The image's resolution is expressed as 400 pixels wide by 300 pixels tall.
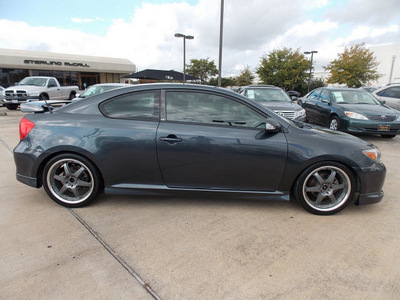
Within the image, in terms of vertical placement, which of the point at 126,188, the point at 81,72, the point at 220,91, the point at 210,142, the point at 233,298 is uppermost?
the point at 81,72

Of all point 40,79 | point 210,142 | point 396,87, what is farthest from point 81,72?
point 210,142

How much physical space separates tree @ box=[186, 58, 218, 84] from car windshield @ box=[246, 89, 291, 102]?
43040 mm

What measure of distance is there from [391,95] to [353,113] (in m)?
4.37

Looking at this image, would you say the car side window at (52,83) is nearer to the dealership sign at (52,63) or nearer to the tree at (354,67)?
the dealership sign at (52,63)

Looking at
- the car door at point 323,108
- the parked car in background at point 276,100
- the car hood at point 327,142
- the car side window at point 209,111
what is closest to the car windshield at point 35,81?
the parked car in background at point 276,100

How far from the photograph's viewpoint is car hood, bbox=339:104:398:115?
22.9 ft

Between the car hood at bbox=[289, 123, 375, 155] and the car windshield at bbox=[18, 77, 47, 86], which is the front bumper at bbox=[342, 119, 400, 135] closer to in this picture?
the car hood at bbox=[289, 123, 375, 155]

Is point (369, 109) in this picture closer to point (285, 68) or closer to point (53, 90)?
point (53, 90)

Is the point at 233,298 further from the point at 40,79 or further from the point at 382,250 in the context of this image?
the point at 40,79

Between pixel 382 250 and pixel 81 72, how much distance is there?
3879cm

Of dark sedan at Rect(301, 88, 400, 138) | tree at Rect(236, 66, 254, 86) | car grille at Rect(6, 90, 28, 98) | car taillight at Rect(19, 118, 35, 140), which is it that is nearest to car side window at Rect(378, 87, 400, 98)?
dark sedan at Rect(301, 88, 400, 138)

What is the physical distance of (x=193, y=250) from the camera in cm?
240

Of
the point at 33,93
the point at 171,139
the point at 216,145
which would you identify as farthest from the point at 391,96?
the point at 33,93

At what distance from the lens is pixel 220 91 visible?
10.1 ft
